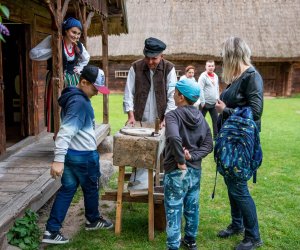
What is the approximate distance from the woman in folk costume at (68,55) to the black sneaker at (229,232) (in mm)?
2684

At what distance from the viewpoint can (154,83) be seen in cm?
440

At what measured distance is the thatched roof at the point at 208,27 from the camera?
20844 millimetres

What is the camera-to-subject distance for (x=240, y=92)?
3.46 m

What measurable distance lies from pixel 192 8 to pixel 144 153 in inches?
802

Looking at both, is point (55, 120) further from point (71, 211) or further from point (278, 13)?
point (278, 13)

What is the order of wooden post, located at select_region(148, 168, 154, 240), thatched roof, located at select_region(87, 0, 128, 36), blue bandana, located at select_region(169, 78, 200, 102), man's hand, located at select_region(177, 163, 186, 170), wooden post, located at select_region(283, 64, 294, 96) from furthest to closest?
wooden post, located at select_region(283, 64, 294, 96) < thatched roof, located at select_region(87, 0, 128, 36) < wooden post, located at select_region(148, 168, 154, 240) < blue bandana, located at select_region(169, 78, 200, 102) < man's hand, located at select_region(177, 163, 186, 170)

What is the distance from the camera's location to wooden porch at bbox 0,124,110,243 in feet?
11.9

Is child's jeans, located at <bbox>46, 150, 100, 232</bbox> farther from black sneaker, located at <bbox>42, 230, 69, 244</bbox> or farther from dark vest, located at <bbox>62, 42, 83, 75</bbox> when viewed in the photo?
dark vest, located at <bbox>62, 42, 83, 75</bbox>

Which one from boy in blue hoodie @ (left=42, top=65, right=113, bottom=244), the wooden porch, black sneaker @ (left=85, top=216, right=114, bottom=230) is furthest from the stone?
boy in blue hoodie @ (left=42, top=65, right=113, bottom=244)

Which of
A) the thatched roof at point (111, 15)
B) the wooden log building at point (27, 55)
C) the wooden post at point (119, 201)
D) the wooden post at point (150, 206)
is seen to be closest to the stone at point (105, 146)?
the wooden log building at point (27, 55)

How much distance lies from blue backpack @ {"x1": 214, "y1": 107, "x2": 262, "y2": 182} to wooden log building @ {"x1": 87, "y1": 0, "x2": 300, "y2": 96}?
17.5m

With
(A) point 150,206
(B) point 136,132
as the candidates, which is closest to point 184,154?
(B) point 136,132

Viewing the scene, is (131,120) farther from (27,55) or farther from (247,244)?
(27,55)

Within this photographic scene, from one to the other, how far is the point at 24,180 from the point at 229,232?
238 centimetres
